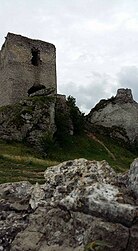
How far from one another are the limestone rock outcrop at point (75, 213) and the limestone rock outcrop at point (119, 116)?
3716 centimetres

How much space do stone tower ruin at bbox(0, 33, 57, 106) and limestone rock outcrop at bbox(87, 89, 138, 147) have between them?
27.4 ft

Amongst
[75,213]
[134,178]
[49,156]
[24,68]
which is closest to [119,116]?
[24,68]

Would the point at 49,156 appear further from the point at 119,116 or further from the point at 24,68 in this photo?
the point at 119,116

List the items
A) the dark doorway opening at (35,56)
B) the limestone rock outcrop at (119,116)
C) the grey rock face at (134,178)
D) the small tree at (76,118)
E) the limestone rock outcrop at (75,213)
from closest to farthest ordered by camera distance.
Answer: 1. the limestone rock outcrop at (75,213)
2. the grey rock face at (134,178)
3. the small tree at (76,118)
4. the dark doorway opening at (35,56)
5. the limestone rock outcrop at (119,116)

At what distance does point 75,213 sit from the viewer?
35.4 ft

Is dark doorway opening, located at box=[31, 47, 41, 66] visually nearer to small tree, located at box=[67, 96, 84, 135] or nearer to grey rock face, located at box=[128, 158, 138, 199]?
small tree, located at box=[67, 96, 84, 135]

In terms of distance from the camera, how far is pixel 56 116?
4131 cm

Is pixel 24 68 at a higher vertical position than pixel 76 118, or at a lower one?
higher

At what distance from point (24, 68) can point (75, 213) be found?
118 feet

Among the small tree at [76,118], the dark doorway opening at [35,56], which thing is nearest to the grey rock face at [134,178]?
the small tree at [76,118]

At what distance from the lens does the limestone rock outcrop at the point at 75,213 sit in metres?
10.0

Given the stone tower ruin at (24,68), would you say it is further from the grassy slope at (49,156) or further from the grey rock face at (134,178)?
the grey rock face at (134,178)

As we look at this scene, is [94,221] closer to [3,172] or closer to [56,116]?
[3,172]

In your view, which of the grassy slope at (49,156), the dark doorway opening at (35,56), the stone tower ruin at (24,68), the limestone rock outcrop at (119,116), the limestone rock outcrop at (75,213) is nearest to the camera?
the limestone rock outcrop at (75,213)
